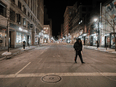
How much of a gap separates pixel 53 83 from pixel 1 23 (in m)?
17.0

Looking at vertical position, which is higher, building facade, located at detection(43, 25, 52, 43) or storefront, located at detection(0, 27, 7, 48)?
building facade, located at detection(43, 25, 52, 43)

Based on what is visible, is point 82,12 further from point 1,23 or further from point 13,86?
point 13,86

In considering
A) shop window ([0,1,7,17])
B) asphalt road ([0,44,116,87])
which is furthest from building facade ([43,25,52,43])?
asphalt road ([0,44,116,87])

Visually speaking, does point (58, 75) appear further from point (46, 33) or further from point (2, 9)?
point (46, 33)

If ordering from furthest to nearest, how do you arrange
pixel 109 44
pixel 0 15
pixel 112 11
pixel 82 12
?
pixel 82 12 < pixel 109 44 < pixel 112 11 < pixel 0 15

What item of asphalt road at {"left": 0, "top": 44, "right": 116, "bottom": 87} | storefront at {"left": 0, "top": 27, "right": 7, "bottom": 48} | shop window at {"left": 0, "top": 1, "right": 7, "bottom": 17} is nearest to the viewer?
asphalt road at {"left": 0, "top": 44, "right": 116, "bottom": 87}

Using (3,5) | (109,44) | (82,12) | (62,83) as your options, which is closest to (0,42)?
(3,5)

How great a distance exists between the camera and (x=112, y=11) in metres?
21.1

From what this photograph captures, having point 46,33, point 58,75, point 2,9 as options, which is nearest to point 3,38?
point 2,9

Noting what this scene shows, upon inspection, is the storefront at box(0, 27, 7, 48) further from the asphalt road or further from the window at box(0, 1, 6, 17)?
the asphalt road

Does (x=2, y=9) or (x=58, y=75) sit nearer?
(x=58, y=75)

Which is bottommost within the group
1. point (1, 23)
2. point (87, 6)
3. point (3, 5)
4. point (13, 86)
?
point (13, 86)

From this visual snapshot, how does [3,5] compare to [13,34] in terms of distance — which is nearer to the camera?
[3,5]

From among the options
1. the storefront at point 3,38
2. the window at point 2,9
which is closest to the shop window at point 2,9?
the window at point 2,9
